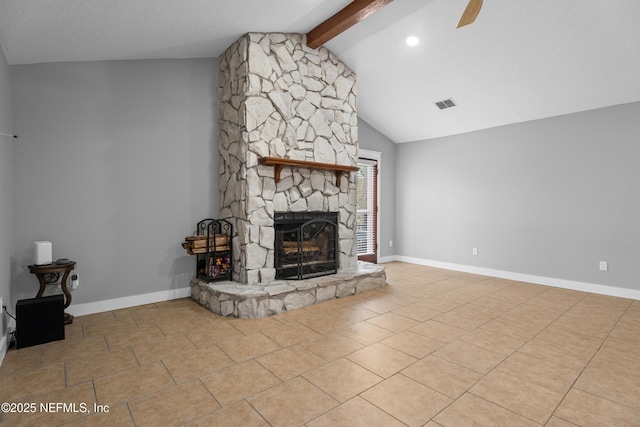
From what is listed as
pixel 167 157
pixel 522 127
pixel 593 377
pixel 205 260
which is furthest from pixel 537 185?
pixel 167 157

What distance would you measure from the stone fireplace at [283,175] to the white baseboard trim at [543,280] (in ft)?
6.85

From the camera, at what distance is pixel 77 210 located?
3.41m

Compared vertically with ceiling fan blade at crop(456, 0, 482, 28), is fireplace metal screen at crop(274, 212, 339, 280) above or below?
below

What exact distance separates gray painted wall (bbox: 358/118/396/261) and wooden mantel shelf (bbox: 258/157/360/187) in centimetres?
208

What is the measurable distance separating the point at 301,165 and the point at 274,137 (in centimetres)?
47

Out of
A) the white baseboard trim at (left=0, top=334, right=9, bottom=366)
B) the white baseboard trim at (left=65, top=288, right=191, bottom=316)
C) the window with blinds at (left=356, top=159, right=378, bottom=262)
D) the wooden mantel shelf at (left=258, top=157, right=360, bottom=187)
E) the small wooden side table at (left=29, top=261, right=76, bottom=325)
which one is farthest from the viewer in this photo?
the window with blinds at (left=356, top=159, right=378, bottom=262)

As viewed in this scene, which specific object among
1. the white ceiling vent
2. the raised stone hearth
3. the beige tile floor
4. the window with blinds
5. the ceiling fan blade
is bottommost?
the beige tile floor

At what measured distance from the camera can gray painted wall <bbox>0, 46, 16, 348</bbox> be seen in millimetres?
2668

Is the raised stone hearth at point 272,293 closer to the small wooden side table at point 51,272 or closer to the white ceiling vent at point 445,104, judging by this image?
the small wooden side table at point 51,272

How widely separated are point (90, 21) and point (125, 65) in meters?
0.95

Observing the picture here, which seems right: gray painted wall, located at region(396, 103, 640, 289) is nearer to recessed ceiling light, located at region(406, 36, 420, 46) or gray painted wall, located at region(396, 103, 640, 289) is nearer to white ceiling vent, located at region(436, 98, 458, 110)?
white ceiling vent, located at region(436, 98, 458, 110)

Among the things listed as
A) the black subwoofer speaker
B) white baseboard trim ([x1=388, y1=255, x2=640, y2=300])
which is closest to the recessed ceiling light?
white baseboard trim ([x1=388, y1=255, x2=640, y2=300])

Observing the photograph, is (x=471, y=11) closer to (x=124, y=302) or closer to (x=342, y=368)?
(x=342, y=368)

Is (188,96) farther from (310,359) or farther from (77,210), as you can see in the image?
(310,359)
